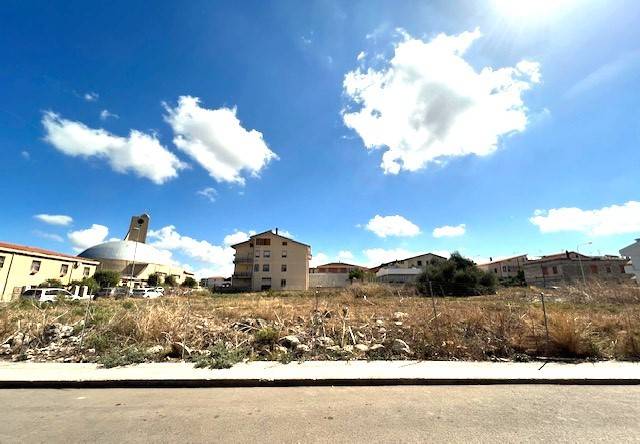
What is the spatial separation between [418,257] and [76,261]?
63.0 m

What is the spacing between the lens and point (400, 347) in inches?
318

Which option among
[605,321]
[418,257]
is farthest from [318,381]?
[418,257]

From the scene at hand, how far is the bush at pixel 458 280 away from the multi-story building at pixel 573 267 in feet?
74.1

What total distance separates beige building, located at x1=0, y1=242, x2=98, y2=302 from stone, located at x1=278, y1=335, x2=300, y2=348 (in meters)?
37.5

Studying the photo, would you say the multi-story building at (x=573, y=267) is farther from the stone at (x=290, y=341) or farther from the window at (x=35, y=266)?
the window at (x=35, y=266)

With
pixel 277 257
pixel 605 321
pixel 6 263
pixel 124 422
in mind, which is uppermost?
pixel 277 257

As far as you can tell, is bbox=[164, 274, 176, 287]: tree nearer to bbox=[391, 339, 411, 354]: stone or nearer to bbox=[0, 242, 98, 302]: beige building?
bbox=[0, 242, 98, 302]: beige building

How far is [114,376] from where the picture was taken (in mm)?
6312

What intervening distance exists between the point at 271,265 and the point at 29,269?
105 ft

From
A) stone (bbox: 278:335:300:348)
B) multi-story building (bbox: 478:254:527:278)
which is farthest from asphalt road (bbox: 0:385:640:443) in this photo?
multi-story building (bbox: 478:254:527:278)

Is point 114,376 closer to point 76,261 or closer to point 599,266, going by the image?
point 76,261

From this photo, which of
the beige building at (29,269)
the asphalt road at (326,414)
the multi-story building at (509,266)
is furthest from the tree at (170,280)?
the asphalt road at (326,414)

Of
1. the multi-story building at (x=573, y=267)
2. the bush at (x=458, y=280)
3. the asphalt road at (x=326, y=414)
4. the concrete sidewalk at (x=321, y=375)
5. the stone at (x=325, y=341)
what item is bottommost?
Result: the asphalt road at (x=326, y=414)

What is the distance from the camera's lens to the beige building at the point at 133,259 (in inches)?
2724
